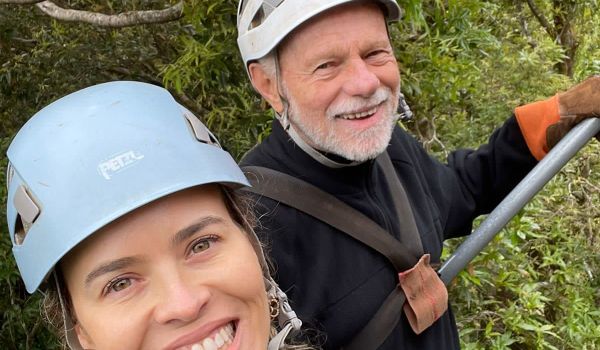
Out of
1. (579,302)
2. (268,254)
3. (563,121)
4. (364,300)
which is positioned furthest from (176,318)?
(579,302)

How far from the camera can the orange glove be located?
7.77 feet

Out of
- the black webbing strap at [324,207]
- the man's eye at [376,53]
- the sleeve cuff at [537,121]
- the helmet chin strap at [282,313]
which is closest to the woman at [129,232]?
the helmet chin strap at [282,313]

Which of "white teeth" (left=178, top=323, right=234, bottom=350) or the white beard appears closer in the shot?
"white teeth" (left=178, top=323, right=234, bottom=350)

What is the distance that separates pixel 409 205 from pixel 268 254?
1.84ft

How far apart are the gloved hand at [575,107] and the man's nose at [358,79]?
2.74 ft

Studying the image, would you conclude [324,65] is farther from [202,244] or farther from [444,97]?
[444,97]

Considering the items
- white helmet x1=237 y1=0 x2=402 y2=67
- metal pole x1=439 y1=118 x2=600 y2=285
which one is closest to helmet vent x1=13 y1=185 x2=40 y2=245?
white helmet x1=237 y1=0 x2=402 y2=67

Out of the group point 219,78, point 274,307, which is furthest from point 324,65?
point 219,78

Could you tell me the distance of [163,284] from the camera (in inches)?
53.8

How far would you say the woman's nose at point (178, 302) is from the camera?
4.41 feet

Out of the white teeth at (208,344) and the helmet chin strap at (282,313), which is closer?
the white teeth at (208,344)

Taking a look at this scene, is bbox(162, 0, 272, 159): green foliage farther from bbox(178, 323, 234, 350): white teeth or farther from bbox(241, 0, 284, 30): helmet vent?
bbox(178, 323, 234, 350): white teeth

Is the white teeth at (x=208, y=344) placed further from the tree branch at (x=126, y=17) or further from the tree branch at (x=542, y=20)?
the tree branch at (x=542, y=20)

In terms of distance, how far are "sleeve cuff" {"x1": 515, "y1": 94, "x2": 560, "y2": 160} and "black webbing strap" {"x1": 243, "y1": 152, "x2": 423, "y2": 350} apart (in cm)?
73
